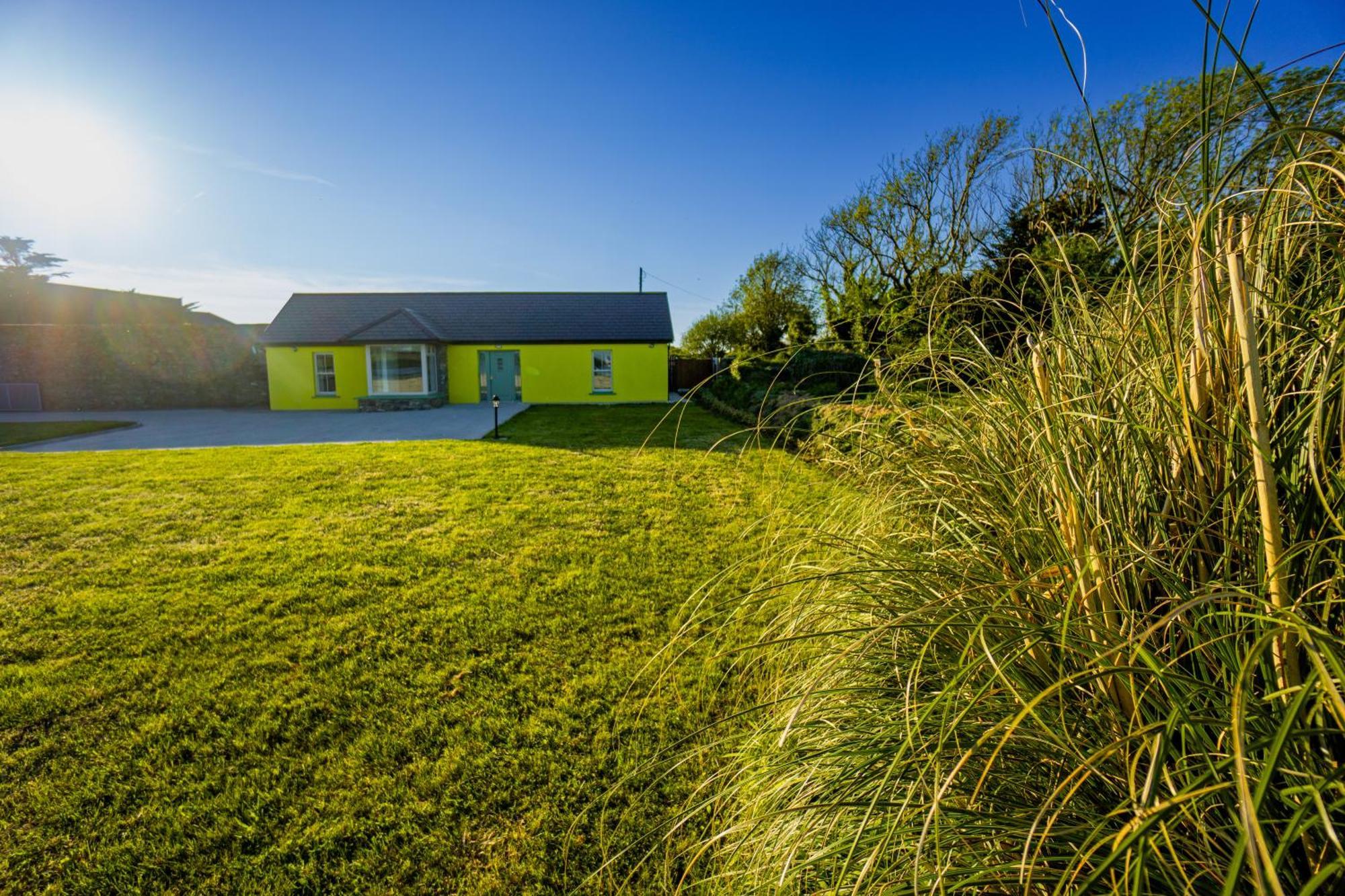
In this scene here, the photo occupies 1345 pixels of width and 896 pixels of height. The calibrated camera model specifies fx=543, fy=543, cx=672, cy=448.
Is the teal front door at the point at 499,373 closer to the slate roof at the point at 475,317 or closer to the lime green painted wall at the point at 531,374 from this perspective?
the lime green painted wall at the point at 531,374

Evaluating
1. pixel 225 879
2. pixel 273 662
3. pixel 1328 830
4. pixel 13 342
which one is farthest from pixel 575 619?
pixel 13 342

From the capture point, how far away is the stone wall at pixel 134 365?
17516 mm

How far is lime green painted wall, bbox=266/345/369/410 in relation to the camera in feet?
59.3

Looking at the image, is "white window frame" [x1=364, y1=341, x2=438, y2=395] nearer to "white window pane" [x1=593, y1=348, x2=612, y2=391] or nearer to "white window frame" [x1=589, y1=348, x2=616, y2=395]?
"white window frame" [x1=589, y1=348, x2=616, y2=395]

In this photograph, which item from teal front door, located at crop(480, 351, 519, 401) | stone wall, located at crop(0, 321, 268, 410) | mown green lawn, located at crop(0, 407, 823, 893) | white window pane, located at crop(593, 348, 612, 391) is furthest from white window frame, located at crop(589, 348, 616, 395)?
mown green lawn, located at crop(0, 407, 823, 893)

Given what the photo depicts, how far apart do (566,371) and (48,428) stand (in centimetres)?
1251

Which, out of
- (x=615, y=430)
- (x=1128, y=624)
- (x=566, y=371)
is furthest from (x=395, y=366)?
(x=1128, y=624)

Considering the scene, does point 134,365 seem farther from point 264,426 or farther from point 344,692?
point 344,692

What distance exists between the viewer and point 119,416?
15570 millimetres

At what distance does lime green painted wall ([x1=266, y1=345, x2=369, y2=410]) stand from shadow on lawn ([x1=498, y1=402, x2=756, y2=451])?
698 cm

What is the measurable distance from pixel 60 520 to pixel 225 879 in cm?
548

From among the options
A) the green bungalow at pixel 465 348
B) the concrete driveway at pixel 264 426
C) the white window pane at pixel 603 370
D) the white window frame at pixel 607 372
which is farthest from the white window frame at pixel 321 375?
the white window pane at pixel 603 370

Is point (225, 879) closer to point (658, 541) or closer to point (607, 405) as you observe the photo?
point (658, 541)

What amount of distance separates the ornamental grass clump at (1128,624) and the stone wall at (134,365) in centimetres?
2275
